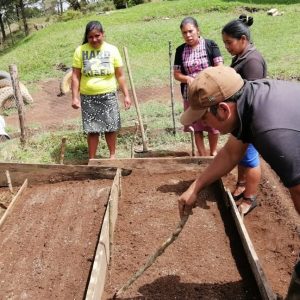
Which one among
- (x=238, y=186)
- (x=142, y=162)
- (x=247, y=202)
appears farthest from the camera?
(x=142, y=162)

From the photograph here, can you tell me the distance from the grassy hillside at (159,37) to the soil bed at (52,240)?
596 centimetres

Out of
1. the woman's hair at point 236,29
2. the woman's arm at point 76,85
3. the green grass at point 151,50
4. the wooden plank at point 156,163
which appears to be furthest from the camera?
the green grass at point 151,50

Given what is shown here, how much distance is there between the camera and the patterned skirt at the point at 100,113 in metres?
5.15

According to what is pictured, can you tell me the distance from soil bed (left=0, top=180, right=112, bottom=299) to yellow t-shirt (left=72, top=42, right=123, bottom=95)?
1.09 meters

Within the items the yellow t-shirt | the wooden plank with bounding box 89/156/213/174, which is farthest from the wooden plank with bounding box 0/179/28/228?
the yellow t-shirt

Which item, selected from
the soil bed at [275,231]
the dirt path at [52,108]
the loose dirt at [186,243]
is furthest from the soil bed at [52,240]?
the dirt path at [52,108]

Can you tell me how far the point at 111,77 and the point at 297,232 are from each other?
105 inches

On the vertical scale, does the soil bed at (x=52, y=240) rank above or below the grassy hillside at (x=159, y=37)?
above

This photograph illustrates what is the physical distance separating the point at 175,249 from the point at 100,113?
219 cm

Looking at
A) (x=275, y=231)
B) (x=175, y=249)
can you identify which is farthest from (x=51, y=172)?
(x=275, y=231)

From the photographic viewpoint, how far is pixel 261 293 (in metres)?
2.78

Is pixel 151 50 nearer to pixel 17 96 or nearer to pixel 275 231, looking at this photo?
pixel 17 96

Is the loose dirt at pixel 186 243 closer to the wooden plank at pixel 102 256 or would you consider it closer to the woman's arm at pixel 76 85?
the wooden plank at pixel 102 256

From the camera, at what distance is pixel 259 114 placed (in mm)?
1859
